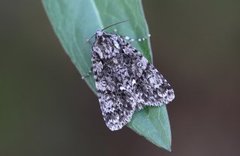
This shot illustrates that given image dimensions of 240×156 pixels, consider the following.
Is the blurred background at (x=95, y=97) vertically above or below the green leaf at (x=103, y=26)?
below

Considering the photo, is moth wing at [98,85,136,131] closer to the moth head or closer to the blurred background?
the moth head

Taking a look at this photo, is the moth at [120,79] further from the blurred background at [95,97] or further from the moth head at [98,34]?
the blurred background at [95,97]

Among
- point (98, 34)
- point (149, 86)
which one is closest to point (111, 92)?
point (149, 86)

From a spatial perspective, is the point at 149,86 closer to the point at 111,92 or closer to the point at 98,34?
the point at 111,92

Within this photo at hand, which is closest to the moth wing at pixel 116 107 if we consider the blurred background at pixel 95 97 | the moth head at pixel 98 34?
the moth head at pixel 98 34

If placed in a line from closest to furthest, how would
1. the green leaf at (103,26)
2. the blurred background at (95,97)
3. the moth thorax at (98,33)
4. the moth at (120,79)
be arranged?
the green leaf at (103,26) < the moth thorax at (98,33) < the moth at (120,79) < the blurred background at (95,97)

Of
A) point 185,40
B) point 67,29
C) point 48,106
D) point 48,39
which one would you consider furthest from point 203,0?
point 67,29
